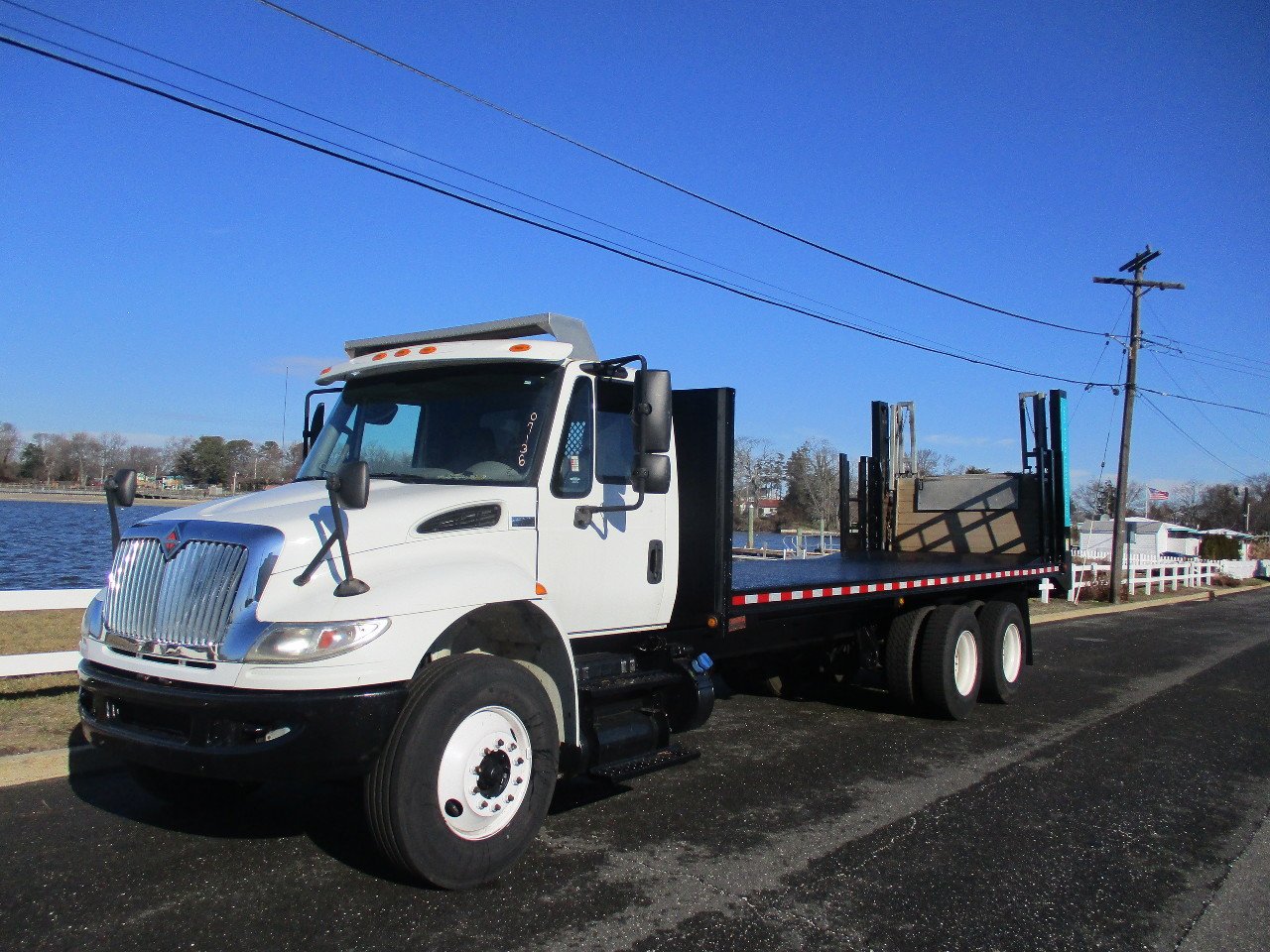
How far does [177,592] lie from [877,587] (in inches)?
210

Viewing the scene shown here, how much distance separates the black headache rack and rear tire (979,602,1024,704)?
0.31m

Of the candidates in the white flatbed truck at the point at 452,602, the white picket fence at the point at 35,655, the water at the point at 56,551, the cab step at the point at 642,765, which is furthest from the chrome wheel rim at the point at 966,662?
the white picket fence at the point at 35,655

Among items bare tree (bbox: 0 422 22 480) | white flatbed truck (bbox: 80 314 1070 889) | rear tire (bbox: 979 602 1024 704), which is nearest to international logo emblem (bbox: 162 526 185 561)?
white flatbed truck (bbox: 80 314 1070 889)

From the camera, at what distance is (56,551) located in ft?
67.3

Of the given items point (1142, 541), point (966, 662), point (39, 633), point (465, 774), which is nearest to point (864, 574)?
point (966, 662)

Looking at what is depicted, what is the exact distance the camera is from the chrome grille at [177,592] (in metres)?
4.02

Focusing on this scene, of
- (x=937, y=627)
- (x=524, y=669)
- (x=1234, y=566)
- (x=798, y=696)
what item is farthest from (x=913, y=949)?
(x=1234, y=566)

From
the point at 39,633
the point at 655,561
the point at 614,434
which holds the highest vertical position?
the point at 614,434

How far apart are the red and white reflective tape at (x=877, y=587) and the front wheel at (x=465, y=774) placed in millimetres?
2028

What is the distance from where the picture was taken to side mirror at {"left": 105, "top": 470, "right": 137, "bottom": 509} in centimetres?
480

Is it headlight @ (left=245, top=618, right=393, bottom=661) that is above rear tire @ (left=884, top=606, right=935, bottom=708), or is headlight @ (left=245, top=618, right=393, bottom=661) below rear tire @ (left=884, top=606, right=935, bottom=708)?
above

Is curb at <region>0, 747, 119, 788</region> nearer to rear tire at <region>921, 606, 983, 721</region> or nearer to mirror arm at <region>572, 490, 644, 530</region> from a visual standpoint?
mirror arm at <region>572, 490, 644, 530</region>

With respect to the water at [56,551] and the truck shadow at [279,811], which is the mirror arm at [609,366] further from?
the water at [56,551]

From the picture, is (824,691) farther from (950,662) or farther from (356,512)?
(356,512)
